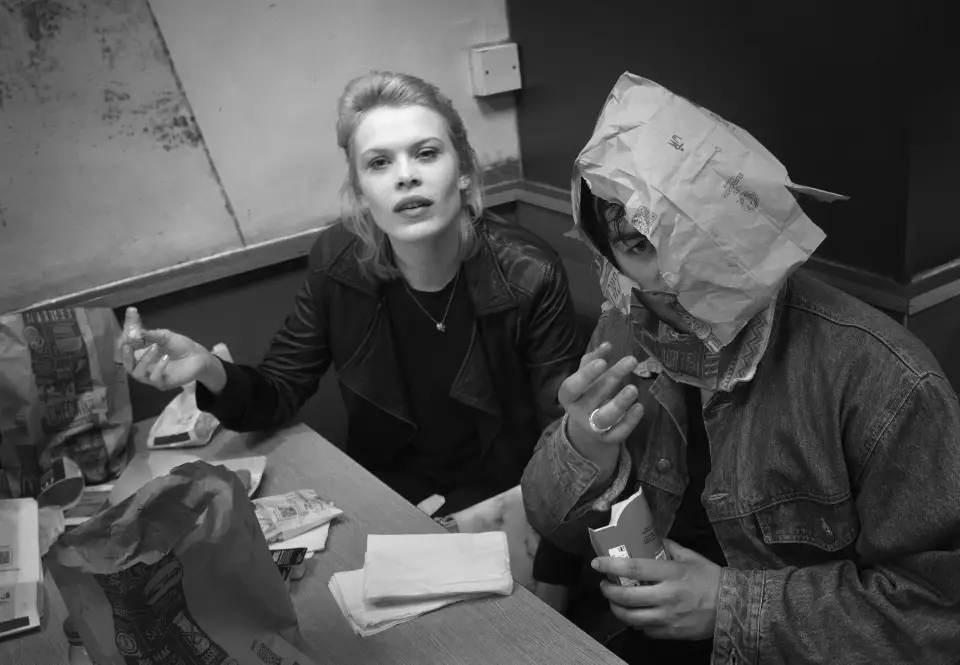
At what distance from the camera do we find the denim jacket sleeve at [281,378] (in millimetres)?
1420

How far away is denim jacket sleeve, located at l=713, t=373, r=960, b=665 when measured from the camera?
850mm

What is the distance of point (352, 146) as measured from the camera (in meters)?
1.50

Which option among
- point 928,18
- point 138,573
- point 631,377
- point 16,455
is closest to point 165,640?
point 138,573

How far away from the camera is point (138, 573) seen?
75 centimetres

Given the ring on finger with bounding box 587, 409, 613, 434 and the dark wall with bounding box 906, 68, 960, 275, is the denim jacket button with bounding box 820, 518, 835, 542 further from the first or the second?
the dark wall with bounding box 906, 68, 960, 275

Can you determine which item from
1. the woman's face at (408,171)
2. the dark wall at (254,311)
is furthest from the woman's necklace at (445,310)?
the dark wall at (254,311)

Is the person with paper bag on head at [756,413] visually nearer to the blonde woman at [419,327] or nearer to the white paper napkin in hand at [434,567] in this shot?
the white paper napkin in hand at [434,567]

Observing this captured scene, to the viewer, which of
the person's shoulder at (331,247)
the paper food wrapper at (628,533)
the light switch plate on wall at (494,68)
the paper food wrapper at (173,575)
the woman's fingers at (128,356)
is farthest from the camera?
the light switch plate on wall at (494,68)

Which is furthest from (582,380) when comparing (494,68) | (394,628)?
(494,68)

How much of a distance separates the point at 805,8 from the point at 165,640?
4.13 feet

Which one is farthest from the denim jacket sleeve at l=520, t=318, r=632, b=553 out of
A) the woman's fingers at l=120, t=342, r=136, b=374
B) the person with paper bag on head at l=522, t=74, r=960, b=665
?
the woman's fingers at l=120, t=342, r=136, b=374

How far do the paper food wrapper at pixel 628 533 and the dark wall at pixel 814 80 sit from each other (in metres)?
0.64

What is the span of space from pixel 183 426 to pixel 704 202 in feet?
3.58

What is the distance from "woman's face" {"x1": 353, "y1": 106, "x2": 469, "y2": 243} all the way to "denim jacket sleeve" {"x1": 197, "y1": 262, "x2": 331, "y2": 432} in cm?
28
